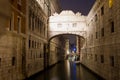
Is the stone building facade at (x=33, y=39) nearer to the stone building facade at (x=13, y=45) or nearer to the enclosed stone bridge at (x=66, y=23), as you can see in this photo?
the stone building facade at (x=13, y=45)

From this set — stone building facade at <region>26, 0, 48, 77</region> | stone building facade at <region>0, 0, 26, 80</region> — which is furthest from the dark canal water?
stone building facade at <region>0, 0, 26, 80</region>

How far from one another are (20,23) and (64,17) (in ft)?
51.7

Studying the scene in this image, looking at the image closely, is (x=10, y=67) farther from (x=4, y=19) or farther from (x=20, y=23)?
(x=4, y=19)

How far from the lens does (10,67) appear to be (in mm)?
12102

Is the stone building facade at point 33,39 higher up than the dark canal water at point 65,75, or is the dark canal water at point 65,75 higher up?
the stone building facade at point 33,39

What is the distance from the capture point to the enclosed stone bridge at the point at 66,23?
98.1 ft

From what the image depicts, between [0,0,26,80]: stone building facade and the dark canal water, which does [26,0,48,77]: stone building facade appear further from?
[0,0,26,80]: stone building facade

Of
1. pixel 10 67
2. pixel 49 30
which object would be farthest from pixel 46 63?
pixel 10 67

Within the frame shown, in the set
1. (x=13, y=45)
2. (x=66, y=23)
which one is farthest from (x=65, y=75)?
(x=66, y=23)

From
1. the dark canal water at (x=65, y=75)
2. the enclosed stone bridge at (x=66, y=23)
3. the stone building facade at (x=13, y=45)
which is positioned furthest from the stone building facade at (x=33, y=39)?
the enclosed stone bridge at (x=66, y=23)

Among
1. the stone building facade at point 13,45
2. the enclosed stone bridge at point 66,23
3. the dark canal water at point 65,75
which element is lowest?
the dark canal water at point 65,75

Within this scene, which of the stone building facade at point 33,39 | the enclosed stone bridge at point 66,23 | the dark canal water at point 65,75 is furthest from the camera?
the enclosed stone bridge at point 66,23

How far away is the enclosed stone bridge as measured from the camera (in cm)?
2989

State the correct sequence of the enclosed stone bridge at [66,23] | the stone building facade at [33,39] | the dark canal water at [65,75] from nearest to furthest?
the stone building facade at [33,39] < the dark canal water at [65,75] < the enclosed stone bridge at [66,23]
